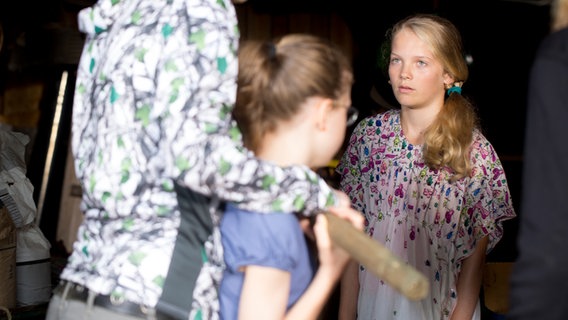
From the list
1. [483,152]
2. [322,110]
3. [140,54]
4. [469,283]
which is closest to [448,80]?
[483,152]

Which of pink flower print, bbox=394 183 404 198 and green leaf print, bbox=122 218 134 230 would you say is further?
pink flower print, bbox=394 183 404 198

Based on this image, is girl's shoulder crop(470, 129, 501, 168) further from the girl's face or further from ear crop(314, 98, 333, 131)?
ear crop(314, 98, 333, 131)

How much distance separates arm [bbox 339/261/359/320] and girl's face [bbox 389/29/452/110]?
564 mm

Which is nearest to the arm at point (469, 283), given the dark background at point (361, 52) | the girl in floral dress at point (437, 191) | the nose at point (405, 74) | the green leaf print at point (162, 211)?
the girl in floral dress at point (437, 191)

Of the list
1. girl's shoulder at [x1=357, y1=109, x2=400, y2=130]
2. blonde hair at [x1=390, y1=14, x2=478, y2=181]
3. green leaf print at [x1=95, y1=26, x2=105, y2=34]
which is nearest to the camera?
green leaf print at [x1=95, y1=26, x2=105, y2=34]

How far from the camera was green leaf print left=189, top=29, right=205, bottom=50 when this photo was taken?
1411 millimetres

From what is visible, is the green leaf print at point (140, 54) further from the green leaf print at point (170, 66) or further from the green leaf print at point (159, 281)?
the green leaf print at point (159, 281)

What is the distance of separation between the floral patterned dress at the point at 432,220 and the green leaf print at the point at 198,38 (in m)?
1.17

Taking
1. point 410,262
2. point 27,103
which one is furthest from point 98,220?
point 27,103

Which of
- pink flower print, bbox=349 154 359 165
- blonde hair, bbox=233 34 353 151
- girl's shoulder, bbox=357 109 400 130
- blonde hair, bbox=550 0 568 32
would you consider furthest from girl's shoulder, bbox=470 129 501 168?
blonde hair, bbox=550 0 568 32

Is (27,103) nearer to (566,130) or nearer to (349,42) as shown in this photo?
(349,42)

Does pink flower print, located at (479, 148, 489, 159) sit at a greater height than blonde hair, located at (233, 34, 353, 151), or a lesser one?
lesser

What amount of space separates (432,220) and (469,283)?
221 mm

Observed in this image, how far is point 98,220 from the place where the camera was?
150 cm
